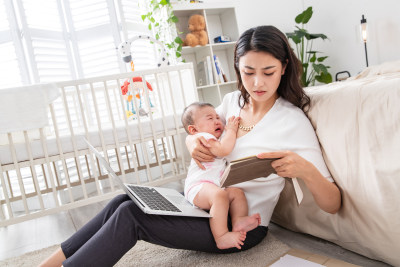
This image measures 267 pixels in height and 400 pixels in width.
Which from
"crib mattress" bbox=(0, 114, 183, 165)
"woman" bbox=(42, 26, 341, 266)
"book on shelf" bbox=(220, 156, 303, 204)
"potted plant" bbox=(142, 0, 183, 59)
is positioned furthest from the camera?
"potted plant" bbox=(142, 0, 183, 59)

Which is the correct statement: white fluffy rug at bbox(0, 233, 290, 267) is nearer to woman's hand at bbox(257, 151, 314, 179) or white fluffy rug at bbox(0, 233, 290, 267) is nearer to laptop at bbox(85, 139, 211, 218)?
laptop at bbox(85, 139, 211, 218)

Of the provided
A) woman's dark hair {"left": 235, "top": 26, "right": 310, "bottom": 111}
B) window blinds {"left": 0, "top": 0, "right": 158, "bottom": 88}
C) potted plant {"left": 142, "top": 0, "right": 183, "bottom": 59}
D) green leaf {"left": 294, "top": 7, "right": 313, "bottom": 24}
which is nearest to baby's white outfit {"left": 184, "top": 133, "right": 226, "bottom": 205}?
woman's dark hair {"left": 235, "top": 26, "right": 310, "bottom": 111}

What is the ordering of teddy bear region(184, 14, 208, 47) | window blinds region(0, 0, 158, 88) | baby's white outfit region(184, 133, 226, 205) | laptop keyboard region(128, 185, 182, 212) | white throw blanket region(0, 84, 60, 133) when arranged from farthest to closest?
teddy bear region(184, 14, 208, 47) → window blinds region(0, 0, 158, 88) → white throw blanket region(0, 84, 60, 133) → baby's white outfit region(184, 133, 226, 205) → laptop keyboard region(128, 185, 182, 212)

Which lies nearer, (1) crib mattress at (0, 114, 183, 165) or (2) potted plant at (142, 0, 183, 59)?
(1) crib mattress at (0, 114, 183, 165)

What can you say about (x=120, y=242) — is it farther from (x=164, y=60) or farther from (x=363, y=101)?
(x=164, y=60)

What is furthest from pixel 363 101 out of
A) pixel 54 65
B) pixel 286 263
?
pixel 54 65

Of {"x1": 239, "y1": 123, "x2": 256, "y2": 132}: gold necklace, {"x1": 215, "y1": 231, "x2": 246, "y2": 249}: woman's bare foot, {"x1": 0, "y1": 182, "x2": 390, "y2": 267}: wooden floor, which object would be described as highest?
{"x1": 239, "y1": 123, "x2": 256, "y2": 132}: gold necklace

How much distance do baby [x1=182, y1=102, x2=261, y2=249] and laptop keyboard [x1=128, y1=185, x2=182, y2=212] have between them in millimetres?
104

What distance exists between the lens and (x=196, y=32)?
3.32 meters

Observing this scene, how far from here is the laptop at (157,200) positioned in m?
1.03

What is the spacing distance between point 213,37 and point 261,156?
3.10m

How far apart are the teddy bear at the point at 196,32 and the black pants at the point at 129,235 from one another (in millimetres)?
2487

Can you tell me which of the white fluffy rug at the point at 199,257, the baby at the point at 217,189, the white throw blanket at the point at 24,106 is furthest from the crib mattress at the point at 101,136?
the baby at the point at 217,189

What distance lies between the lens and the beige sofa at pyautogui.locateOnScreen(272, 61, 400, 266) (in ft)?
2.83
